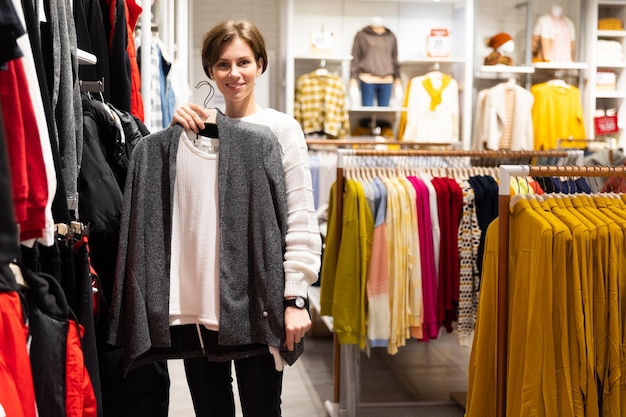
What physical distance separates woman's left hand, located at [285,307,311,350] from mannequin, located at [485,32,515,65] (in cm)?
560

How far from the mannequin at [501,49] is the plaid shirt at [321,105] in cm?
147

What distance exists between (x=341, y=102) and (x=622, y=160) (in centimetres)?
299

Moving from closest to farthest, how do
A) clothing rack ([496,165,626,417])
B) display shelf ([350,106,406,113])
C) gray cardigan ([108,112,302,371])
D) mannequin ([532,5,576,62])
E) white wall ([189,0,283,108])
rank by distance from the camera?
gray cardigan ([108,112,302,371])
clothing rack ([496,165,626,417])
display shelf ([350,106,406,113])
mannequin ([532,5,576,62])
white wall ([189,0,283,108])

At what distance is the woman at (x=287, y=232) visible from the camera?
1802 mm

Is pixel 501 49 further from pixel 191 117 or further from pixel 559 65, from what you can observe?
pixel 191 117

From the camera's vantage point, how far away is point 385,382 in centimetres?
407

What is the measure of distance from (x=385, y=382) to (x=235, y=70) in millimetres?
2610

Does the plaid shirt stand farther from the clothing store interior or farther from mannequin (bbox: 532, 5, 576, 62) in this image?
mannequin (bbox: 532, 5, 576, 62)

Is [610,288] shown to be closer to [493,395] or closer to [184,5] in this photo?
[493,395]

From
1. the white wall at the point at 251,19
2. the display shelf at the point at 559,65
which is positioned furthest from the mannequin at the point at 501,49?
the white wall at the point at 251,19

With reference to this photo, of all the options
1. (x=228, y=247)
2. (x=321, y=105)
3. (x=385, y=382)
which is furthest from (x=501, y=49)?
(x=228, y=247)

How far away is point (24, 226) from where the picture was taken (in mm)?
1354

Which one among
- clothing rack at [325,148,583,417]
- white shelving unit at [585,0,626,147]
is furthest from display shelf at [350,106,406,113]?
clothing rack at [325,148,583,417]

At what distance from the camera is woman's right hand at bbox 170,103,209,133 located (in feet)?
6.08
